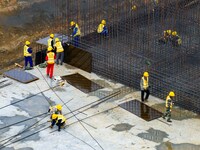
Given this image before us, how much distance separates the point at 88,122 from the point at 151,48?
664cm

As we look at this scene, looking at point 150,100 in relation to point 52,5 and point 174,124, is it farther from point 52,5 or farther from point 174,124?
point 52,5

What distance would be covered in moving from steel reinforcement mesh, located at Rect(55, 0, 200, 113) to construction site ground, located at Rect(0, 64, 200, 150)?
738mm

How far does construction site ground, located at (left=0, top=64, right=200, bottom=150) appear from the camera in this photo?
18.6 m

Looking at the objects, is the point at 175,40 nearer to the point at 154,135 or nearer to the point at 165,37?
the point at 165,37

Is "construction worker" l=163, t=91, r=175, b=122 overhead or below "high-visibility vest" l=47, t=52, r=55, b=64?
below

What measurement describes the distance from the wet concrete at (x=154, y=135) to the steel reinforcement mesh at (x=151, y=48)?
252 cm

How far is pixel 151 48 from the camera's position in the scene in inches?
985

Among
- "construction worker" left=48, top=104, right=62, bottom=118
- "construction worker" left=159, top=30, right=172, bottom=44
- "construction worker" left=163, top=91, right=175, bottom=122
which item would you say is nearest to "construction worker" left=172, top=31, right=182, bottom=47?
"construction worker" left=159, top=30, right=172, bottom=44

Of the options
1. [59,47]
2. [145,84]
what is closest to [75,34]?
[59,47]

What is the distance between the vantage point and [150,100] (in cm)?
2220

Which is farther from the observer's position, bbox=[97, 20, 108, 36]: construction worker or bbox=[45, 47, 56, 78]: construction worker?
bbox=[97, 20, 108, 36]: construction worker

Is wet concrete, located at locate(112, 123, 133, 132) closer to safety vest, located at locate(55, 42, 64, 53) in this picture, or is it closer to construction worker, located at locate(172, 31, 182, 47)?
construction worker, located at locate(172, 31, 182, 47)

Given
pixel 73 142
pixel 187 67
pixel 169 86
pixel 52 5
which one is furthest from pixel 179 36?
pixel 52 5

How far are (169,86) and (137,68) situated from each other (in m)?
2.16
